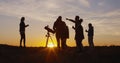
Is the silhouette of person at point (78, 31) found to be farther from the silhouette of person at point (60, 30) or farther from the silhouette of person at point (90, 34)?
the silhouette of person at point (90, 34)

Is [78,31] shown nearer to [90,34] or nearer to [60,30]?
[60,30]

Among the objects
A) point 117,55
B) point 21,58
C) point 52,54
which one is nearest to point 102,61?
point 117,55

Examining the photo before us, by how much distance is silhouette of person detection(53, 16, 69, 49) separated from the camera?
96.0 feet

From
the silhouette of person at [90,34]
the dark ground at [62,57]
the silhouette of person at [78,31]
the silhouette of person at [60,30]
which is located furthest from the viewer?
the silhouette of person at [90,34]

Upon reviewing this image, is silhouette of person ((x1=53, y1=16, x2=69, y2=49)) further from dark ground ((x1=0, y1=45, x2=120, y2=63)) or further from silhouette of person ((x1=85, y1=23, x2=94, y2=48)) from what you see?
silhouette of person ((x1=85, y1=23, x2=94, y2=48))

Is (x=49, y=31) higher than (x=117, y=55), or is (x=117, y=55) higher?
(x=49, y=31)

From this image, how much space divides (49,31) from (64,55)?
6.66m

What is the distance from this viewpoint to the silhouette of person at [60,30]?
2927cm

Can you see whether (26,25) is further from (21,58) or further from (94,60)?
(94,60)

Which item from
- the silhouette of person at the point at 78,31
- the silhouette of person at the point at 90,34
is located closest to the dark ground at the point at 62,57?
the silhouette of person at the point at 78,31

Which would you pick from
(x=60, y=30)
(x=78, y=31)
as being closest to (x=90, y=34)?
(x=60, y=30)

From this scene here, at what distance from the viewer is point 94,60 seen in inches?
975

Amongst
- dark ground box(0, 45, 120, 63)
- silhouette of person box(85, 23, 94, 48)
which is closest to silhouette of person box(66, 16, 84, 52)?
dark ground box(0, 45, 120, 63)

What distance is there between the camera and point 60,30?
96.4 ft
